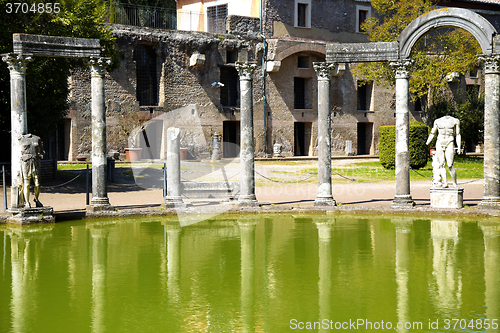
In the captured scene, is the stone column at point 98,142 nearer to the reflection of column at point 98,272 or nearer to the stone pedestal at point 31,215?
the stone pedestal at point 31,215

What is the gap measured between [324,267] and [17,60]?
8.15 meters

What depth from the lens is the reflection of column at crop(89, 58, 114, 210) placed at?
12.5 m

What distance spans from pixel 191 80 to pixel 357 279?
24898mm

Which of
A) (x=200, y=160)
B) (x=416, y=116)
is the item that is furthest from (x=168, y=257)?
(x=416, y=116)

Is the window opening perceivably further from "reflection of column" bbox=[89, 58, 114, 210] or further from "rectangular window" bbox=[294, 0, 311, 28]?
"reflection of column" bbox=[89, 58, 114, 210]

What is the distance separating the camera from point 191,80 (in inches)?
1204

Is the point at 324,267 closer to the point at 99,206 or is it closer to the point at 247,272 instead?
the point at 247,272

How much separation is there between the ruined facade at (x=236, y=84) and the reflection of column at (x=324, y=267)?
64.1 feet

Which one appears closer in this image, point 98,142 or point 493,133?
point 493,133

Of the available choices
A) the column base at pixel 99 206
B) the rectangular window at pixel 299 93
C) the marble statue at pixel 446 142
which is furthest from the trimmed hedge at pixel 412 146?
the column base at pixel 99 206

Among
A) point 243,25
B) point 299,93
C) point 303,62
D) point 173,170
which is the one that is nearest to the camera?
point 173,170

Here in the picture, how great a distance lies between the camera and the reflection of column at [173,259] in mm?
6480

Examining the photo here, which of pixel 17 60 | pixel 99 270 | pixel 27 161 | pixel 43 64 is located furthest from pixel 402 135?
pixel 43 64

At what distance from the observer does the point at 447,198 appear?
40.9ft
